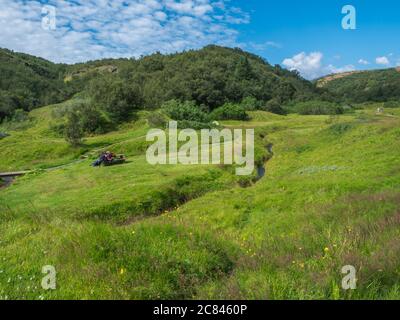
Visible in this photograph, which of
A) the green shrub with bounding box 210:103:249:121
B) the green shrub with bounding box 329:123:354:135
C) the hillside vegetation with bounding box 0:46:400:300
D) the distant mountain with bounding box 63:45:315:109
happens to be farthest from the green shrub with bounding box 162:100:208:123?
the green shrub with bounding box 329:123:354:135

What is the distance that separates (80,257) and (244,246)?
4.17m

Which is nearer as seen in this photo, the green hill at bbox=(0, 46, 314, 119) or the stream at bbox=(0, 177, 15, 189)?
the stream at bbox=(0, 177, 15, 189)

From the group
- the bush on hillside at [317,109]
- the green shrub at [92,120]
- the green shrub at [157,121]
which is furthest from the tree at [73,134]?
the bush on hillside at [317,109]

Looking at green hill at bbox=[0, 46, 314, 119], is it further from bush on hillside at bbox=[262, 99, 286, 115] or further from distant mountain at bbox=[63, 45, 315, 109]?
bush on hillside at bbox=[262, 99, 286, 115]

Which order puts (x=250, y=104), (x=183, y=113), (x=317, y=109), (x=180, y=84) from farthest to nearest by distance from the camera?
(x=317, y=109) < (x=250, y=104) < (x=180, y=84) < (x=183, y=113)

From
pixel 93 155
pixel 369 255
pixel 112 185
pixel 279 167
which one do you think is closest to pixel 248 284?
pixel 369 255

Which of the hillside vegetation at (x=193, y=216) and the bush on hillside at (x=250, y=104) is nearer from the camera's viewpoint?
the hillside vegetation at (x=193, y=216)

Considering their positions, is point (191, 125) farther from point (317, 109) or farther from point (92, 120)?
point (317, 109)

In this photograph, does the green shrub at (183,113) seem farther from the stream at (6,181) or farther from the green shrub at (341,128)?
the stream at (6,181)

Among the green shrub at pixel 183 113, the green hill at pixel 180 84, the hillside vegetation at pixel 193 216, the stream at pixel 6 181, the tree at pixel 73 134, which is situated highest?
the green hill at pixel 180 84

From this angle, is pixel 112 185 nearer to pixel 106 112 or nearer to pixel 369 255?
pixel 369 255

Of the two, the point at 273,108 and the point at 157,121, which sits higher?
the point at 273,108

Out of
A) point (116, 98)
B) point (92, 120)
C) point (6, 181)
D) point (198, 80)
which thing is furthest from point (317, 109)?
point (6, 181)

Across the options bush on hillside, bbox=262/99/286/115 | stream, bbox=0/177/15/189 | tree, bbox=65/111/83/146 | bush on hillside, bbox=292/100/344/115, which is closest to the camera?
stream, bbox=0/177/15/189
